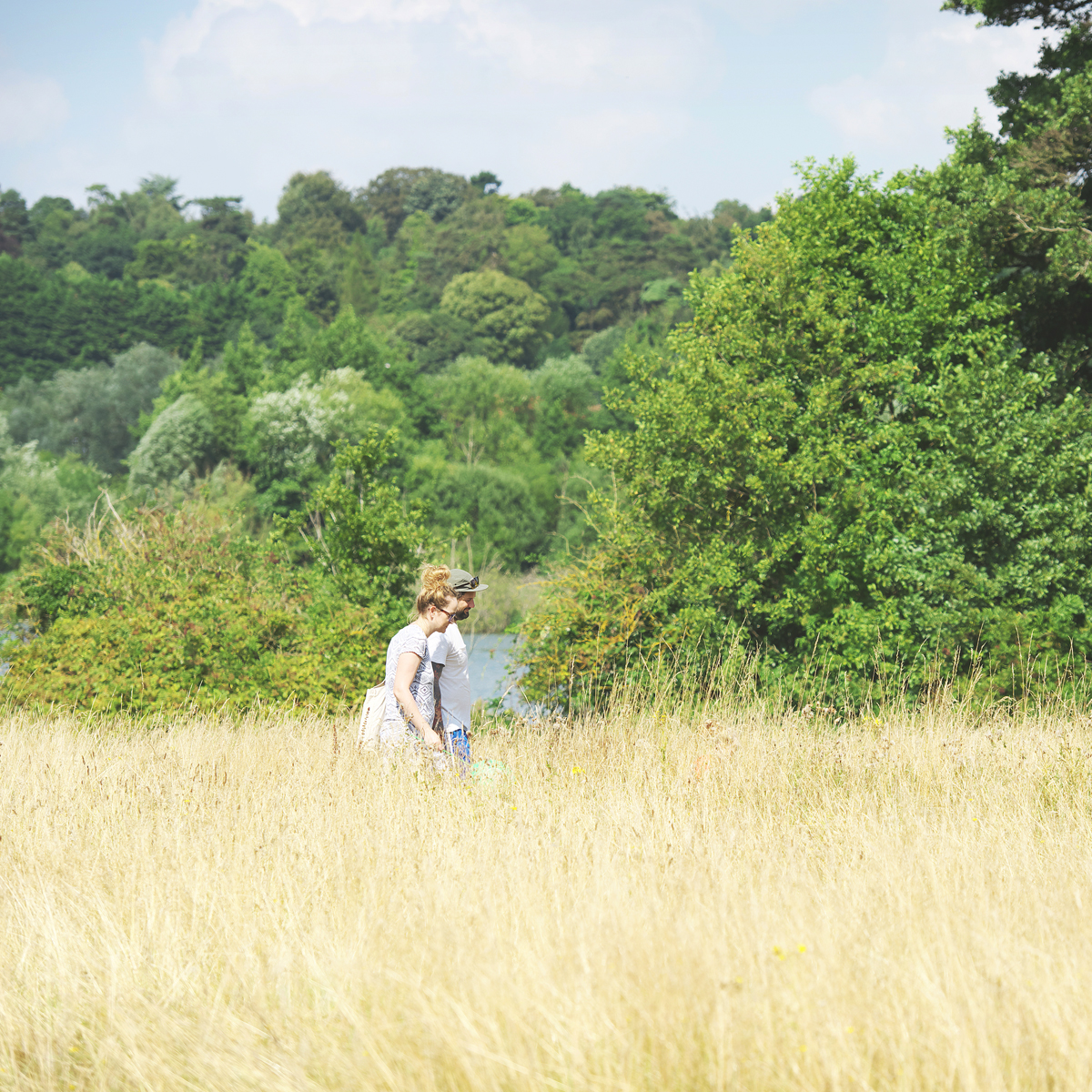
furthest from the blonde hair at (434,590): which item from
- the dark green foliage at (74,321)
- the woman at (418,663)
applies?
the dark green foliage at (74,321)

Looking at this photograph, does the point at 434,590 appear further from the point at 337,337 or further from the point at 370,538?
the point at 337,337

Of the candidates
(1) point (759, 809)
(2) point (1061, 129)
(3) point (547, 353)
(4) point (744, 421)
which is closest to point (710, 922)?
(1) point (759, 809)

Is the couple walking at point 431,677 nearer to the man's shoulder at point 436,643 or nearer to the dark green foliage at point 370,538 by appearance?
the man's shoulder at point 436,643

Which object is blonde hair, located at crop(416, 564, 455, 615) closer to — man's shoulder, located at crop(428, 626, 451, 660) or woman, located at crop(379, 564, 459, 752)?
woman, located at crop(379, 564, 459, 752)

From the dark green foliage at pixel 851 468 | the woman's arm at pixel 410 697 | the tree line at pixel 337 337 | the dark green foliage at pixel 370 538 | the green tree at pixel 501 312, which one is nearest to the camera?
the woman's arm at pixel 410 697

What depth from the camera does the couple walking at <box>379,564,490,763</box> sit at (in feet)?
17.3

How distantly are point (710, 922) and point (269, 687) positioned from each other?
7434mm

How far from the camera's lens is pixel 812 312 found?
13.1 metres

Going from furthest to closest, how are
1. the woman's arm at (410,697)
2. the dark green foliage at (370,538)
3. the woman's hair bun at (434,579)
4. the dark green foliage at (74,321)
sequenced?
1. the dark green foliage at (74,321)
2. the dark green foliage at (370,538)
3. the woman's hair bun at (434,579)
4. the woman's arm at (410,697)

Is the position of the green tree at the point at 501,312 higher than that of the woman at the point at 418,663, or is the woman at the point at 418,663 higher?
the green tree at the point at 501,312

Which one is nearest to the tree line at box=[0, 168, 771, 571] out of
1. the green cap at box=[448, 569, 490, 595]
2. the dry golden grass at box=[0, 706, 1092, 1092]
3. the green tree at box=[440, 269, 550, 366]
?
the green tree at box=[440, 269, 550, 366]

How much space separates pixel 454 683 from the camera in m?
5.59

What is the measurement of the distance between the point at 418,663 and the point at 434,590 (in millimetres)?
401

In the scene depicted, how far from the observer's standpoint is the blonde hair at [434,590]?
5.42 metres
